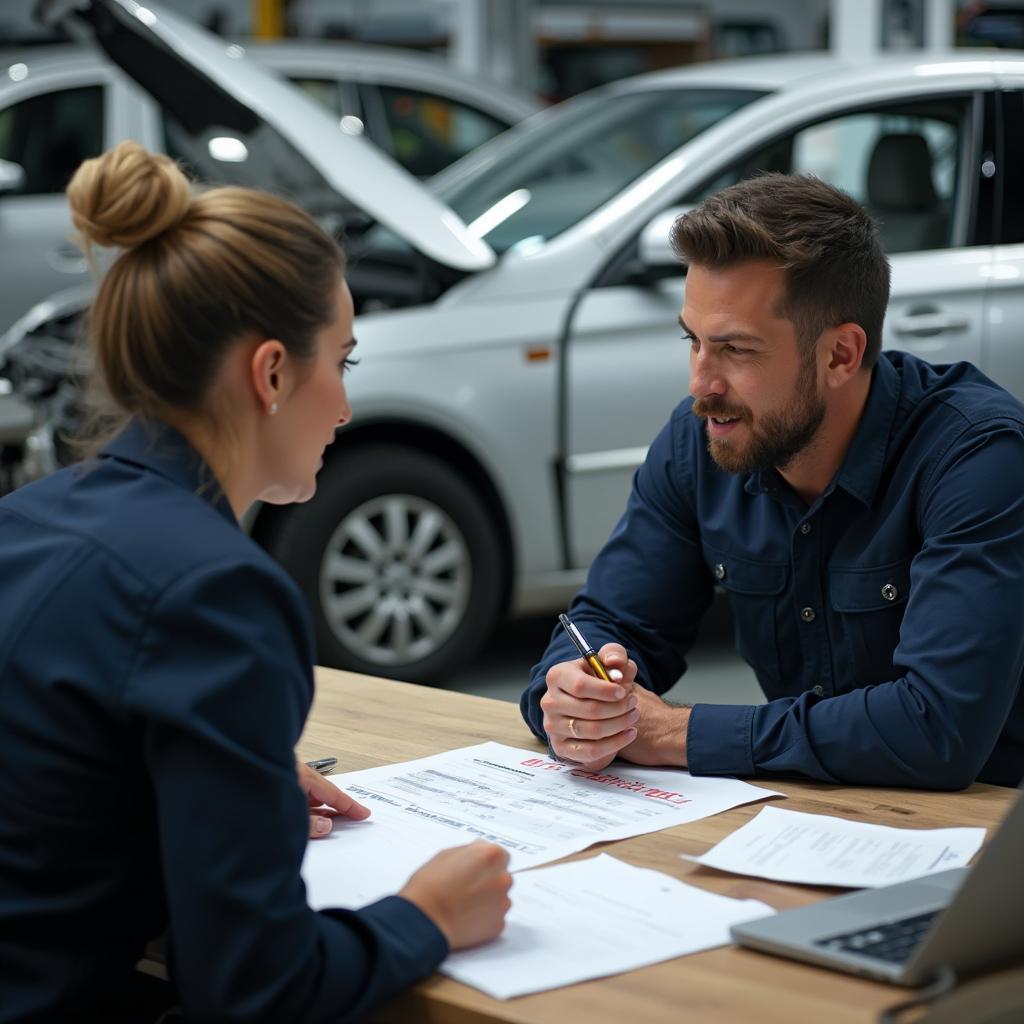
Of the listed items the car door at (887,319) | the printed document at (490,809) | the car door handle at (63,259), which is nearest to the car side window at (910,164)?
the car door at (887,319)

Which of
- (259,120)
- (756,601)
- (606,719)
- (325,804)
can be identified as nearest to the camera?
(325,804)

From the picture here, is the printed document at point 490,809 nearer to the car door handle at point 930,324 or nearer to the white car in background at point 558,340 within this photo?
the white car in background at point 558,340

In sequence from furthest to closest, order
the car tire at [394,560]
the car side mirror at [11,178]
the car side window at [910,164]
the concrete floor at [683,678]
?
the car side mirror at [11,178] → the car side window at [910,164] → the concrete floor at [683,678] → the car tire at [394,560]

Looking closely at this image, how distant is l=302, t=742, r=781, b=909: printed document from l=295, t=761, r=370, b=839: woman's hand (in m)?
0.01

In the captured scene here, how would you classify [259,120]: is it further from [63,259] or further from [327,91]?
[327,91]

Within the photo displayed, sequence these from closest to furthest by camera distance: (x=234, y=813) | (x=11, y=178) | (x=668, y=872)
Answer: (x=234, y=813) < (x=668, y=872) < (x=11, y=178)

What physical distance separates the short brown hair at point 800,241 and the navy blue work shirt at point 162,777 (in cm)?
95

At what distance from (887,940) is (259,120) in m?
3.35

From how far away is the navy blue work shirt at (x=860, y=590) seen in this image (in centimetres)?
196

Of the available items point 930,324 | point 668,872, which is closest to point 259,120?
point 930,324

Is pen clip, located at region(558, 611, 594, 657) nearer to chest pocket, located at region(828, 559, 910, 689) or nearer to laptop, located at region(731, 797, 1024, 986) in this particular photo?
chest pocket, located at region(828, 559, 910, 689)

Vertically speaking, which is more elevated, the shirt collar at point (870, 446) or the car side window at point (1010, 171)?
the car side window at point (1010, 171)

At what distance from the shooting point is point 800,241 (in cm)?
223

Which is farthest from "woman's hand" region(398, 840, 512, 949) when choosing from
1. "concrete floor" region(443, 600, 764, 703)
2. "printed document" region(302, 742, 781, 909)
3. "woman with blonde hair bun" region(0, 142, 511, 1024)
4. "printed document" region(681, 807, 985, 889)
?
"concrete floor" region(443, 600, 764, 703)
